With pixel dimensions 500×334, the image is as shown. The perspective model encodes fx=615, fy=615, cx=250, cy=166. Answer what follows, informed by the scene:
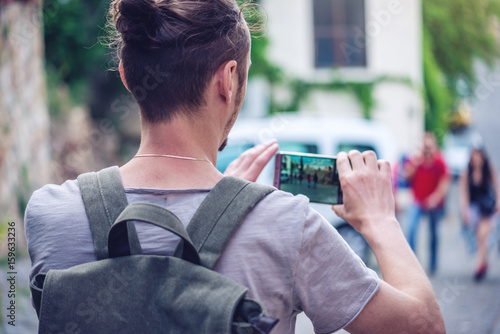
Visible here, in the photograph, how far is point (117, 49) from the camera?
1.34m

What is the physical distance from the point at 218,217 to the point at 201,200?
0.24ft

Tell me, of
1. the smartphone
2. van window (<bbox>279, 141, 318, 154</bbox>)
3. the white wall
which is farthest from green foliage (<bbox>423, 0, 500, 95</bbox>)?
the smartphone

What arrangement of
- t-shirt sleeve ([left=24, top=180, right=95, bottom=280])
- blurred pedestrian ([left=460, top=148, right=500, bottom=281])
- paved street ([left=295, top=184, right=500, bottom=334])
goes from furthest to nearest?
blurred pedestrian ([left=460, top=148, right=500, bottom=281]) → paved street ([left=295, top=184, right=500, bottom=334]) → t-shirt sleeve ([left=24, top=180, right=95, bottom=280])

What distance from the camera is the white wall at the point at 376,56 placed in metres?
15.3

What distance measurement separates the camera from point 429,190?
26.2 ft

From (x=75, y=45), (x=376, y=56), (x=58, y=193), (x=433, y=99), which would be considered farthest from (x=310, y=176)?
(x=433, y=99)

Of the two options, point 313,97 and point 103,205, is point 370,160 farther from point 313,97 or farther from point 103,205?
point 313,97

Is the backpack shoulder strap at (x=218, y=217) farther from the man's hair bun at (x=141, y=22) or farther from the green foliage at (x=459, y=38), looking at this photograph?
the green foliage at (x=459, y=38)

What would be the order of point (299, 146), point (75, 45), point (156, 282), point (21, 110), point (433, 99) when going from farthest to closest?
point (433, 99)
point (75, 45)
point (299, 146)
point (21, 110)
point (156, 282)

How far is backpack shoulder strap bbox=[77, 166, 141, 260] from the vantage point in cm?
110

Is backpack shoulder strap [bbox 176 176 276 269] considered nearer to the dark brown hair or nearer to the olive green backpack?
the olive green backpack

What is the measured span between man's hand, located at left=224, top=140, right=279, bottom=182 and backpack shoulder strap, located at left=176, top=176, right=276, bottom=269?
486 millimetres

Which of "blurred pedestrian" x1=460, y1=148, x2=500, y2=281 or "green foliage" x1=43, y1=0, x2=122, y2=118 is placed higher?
"green foliage" x1=43, y1=0, x2=122, y2=118

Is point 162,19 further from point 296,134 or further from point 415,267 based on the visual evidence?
point 296,134
